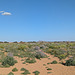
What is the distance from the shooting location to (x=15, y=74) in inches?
508

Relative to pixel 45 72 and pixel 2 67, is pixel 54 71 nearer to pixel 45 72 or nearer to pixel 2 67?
pixel 45 72

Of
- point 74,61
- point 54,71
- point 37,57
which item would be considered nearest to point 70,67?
point 74,61

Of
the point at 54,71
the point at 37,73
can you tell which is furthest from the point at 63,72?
the point at 37,73

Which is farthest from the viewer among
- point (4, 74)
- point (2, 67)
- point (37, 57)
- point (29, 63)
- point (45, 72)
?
point (37, 57)

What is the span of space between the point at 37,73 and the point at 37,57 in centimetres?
767

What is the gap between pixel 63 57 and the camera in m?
21.0

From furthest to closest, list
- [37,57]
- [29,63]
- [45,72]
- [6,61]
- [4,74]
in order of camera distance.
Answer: [37,57] → [29,63] → [6,61] → [45,72] → [4,74]

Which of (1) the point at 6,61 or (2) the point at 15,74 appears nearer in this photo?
(2) the point at 15,74

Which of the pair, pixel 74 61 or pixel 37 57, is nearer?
pixel 74 61

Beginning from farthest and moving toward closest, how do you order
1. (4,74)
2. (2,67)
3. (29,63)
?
(29,63) → (2,67) → (4,74)

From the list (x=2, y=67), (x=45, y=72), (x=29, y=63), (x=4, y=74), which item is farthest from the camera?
(x=29, y=63)

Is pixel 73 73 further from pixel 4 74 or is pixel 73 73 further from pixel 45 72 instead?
pixel 4 74

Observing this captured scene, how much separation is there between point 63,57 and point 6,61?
369 inches

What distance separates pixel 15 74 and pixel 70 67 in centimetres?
678
